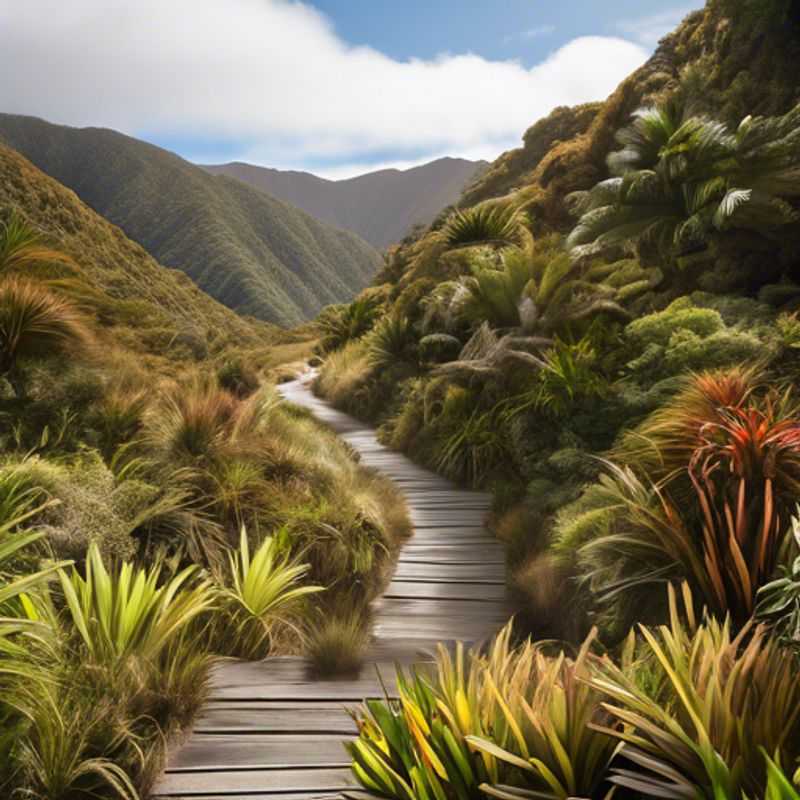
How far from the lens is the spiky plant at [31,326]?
20.1ft

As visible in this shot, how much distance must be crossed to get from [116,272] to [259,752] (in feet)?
82.2

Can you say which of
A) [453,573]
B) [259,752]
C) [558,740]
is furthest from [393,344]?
[558,740]

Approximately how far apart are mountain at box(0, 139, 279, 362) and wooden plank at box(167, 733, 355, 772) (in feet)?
19.8

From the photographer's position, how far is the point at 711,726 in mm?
2098

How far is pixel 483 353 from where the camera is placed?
330 inches

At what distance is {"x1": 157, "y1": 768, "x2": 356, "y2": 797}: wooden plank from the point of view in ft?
9.22

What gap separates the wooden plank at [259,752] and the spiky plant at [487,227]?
10.4 m

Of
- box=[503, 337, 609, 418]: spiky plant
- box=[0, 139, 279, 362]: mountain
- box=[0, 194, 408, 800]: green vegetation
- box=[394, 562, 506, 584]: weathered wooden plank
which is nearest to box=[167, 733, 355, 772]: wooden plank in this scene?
box=[0, 194, 408, 800]: green vegetation

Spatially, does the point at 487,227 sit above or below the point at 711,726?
above

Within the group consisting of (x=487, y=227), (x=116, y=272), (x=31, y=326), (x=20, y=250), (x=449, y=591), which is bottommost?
(x=449, y=591)

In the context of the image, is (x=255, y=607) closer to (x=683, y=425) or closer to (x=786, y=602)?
(x=683, y=425)

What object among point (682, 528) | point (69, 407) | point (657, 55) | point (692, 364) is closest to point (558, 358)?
point (692, 364)

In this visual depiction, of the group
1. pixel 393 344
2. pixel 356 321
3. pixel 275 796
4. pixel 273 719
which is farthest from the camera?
pixel 356 321

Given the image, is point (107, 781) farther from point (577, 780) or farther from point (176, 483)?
point (176, 483)
